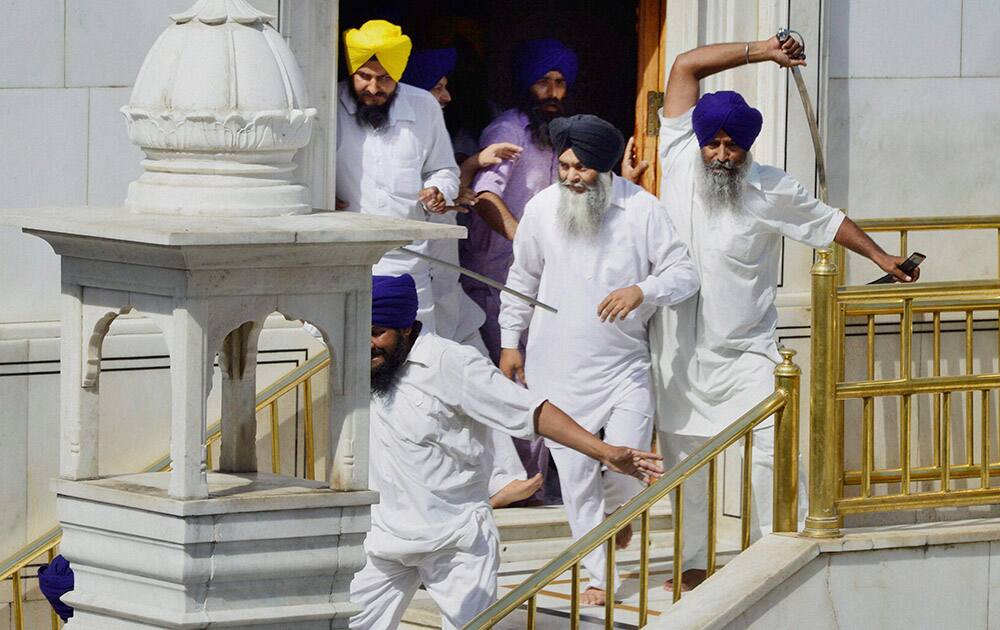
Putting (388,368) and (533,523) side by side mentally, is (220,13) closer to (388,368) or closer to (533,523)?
(388,368)

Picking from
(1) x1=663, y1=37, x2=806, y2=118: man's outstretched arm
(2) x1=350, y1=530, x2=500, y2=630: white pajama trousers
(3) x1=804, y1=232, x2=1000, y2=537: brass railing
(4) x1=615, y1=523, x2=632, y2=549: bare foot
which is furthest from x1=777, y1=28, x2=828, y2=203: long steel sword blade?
(2) x1=350, y1=530, x2=500, y2=630: white pajama trousers

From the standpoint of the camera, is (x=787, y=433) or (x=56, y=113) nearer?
(x=787, y=433)

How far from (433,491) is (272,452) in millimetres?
1765

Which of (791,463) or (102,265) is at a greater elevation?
(102,265)

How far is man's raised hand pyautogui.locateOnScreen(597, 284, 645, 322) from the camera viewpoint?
9.29m

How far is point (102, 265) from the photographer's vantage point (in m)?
6.71

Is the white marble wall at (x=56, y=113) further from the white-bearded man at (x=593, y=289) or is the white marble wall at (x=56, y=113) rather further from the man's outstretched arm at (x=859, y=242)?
the man's outstretched arm at (x=859, y=242)

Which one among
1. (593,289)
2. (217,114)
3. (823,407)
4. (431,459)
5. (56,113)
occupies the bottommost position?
(431,459)

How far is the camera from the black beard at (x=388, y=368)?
826cm

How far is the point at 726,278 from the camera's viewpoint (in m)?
9.73

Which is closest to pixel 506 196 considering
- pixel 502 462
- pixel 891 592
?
pixel 502 462

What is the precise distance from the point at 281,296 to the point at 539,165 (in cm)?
452

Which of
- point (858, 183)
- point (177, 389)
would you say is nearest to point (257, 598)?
point (177, 389)

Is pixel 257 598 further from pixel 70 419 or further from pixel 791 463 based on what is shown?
pixel 791 463
